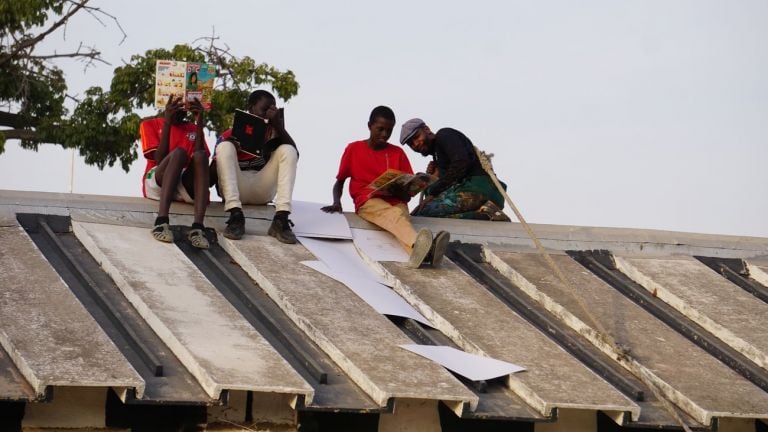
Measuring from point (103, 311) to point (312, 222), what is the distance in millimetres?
2183

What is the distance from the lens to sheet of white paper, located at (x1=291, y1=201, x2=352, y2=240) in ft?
28.9

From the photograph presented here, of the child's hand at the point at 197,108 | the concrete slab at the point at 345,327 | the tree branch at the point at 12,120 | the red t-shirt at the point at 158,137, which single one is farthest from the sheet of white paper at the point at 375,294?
Answer: the tree branch at the point at 12,120

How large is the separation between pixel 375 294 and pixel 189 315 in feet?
4.24

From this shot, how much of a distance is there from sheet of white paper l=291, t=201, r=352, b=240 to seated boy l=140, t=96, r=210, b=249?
0.73m

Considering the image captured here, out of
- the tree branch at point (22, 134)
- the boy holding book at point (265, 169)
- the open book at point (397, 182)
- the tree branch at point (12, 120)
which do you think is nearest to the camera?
the boy holding book at point (265, 169)

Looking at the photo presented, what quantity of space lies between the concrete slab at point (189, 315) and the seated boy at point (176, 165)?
19 cm

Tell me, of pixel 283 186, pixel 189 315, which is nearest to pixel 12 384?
pixel 189 315

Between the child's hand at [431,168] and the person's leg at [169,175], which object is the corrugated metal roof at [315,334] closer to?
the person's leg at [169,175]

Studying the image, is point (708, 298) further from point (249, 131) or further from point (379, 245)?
point (249, 131)

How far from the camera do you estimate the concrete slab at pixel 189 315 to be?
252 inches

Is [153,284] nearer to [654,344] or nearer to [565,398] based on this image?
[565,398]

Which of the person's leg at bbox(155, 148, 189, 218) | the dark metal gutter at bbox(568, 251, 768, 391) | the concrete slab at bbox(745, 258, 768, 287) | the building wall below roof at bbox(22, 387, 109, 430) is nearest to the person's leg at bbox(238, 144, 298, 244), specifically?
the person's leg at bbox(155, 148, 189, 218)

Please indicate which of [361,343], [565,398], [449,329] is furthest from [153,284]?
[565,398]

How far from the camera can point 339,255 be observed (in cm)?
856
